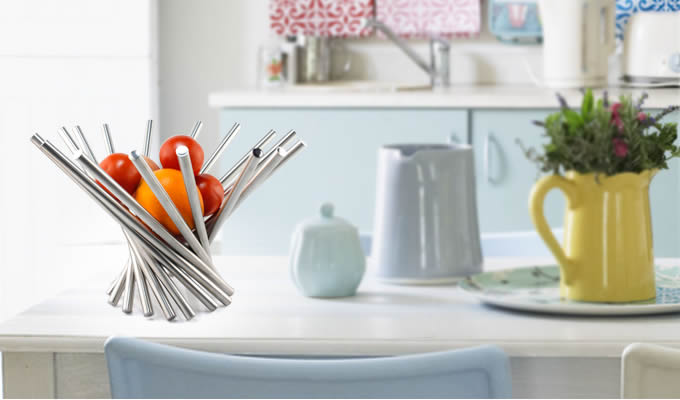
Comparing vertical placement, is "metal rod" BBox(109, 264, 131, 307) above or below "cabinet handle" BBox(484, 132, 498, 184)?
below

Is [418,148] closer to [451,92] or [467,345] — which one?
[467,345]

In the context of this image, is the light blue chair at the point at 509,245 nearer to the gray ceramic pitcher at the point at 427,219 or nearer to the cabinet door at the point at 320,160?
the gray ceramic pitcher at the point at 427,219

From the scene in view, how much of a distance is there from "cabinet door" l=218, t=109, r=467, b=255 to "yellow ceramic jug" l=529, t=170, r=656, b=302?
177cm

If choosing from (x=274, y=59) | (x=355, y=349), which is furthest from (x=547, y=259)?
(x=274, y=59)

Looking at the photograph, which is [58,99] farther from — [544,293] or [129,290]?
[544,293]

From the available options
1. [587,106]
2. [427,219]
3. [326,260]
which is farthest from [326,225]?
[587,106]

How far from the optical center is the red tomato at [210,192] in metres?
1.10

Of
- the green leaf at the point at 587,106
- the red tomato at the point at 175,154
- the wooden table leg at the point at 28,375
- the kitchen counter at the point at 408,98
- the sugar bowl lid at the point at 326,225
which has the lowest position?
the wooden table leg at the point at 28,375

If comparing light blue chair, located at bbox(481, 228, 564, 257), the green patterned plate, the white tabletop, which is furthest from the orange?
light blue chair, located at bbox(481, 228, 564, 257)

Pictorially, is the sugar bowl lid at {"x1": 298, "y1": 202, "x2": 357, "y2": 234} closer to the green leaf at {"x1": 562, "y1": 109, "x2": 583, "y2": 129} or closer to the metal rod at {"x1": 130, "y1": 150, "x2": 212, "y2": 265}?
the metal rod at {"x1": 130, "y1": 150, "x2": 212, "y2": 265}

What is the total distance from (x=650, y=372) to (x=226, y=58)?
2847 millimetres

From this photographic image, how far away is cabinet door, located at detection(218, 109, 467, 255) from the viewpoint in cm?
289

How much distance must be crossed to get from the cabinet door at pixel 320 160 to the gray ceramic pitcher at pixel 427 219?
1605 millimetres

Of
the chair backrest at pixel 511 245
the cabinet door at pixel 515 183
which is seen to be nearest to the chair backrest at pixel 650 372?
the chair backrest at pixel 511 245
